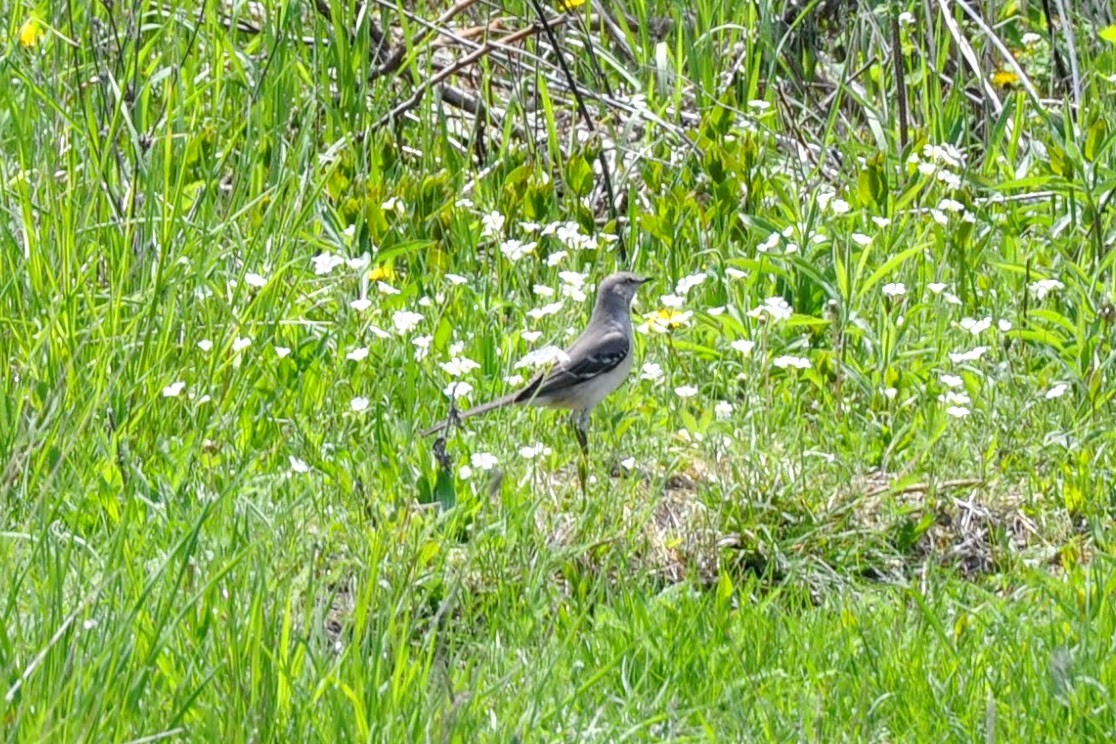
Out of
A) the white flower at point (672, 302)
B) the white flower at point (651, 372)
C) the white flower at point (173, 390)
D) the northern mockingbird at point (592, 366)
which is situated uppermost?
the white flower at point (173, 390)

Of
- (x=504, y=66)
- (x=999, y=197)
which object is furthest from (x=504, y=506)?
(x=504, y=66)

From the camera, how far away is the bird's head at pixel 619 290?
5938 mm

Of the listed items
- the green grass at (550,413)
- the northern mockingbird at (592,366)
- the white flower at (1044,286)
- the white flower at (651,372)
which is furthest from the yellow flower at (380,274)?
the white flower at (1044,286)

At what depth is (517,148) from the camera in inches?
294

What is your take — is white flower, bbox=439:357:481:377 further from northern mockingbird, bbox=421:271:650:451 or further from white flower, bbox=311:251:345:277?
white flower, bbox=311:251:345:277

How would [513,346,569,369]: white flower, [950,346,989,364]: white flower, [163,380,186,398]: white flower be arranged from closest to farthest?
[163,380,186,398]: white flower, [513,346,569,369]: white flower, [950,346,989,364]: white flower

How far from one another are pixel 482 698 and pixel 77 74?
3269 millimetres

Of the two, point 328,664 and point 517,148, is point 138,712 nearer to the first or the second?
point 328,664

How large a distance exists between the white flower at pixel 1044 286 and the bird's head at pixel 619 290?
1190 millimetres

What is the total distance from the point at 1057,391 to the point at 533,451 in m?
1.39

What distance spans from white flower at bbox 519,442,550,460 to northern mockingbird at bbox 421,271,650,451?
0.10m

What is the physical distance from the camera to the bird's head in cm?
594

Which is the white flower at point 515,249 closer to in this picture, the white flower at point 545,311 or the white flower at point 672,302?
the white flower at point 545,311

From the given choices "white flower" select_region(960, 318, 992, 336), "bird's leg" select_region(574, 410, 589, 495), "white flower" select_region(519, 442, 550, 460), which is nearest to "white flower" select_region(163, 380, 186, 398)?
"white flower" select_region(519, 442, 550, 460)
